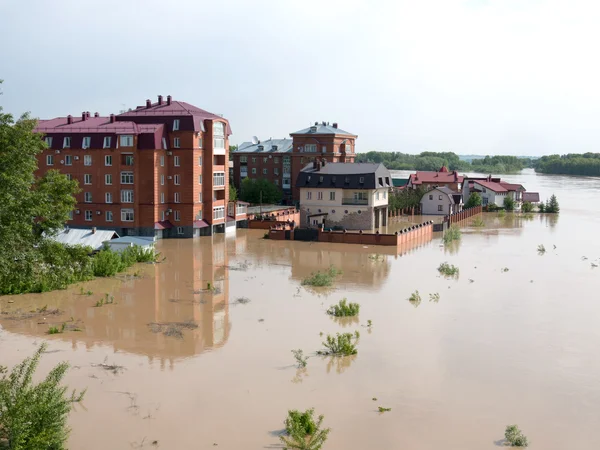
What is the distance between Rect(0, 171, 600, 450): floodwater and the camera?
13.1 m

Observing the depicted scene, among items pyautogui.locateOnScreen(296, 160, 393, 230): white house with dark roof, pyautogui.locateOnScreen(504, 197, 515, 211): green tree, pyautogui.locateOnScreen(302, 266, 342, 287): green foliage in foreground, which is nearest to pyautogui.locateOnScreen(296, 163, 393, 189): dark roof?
pyautogui.locateOnScreen(296, 160, 393, 230): white house with dark roof

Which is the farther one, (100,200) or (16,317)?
(100,200)

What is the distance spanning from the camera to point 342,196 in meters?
44.5

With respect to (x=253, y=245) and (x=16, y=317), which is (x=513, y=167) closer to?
(x=253, y=245)

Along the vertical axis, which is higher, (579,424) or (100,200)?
(100,200)

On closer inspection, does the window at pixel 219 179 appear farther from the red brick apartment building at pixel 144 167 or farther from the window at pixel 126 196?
the window at pixel 126 196

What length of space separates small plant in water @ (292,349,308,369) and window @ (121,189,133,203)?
2288 centimetres

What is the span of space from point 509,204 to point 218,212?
110ft

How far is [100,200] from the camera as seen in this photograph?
38.4 meters

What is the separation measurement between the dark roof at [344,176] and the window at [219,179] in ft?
19.3

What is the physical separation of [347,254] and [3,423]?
25516mm

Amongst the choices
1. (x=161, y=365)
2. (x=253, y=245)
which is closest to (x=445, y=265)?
(x=253, y=245)

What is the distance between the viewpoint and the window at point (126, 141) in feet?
124

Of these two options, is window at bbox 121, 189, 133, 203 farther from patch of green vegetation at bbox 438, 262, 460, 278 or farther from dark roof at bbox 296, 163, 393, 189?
patch of green vegetation at bbox 438, 262, 460, 278
